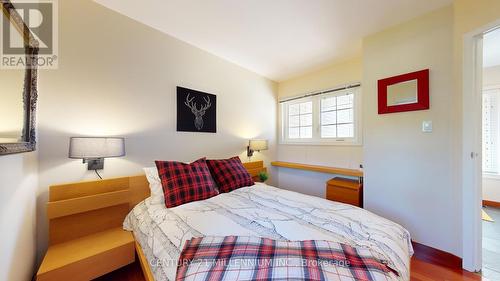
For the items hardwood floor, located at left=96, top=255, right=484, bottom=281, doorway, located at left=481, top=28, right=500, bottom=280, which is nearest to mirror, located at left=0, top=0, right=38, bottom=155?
hardwood floor, located at left=96, top=255, right=484, bottom=281

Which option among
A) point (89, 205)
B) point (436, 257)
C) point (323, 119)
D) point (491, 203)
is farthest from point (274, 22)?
point (491, 203)

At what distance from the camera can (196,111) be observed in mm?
2410

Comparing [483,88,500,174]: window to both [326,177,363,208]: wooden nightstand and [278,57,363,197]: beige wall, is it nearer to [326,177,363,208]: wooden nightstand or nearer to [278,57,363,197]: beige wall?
[278,57,363,197]: beige wall

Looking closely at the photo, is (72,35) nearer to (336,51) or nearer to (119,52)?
(119,52)

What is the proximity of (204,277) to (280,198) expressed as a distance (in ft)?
3.59

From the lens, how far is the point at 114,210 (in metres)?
1.69

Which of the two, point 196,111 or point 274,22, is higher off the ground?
point 274,22

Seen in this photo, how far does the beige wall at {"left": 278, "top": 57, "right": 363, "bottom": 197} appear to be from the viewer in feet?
8.93

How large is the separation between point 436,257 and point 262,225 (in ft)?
6.13

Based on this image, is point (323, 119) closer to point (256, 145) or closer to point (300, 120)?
point (300, 120)

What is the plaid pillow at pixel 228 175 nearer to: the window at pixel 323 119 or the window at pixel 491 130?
the window at pixel 323 119

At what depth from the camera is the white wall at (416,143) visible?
1693 millimetres

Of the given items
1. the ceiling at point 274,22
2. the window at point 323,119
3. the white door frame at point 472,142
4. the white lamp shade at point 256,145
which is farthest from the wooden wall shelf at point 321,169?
the ceiling at point 274,22

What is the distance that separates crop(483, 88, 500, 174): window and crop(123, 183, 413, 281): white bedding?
3.58 metres
